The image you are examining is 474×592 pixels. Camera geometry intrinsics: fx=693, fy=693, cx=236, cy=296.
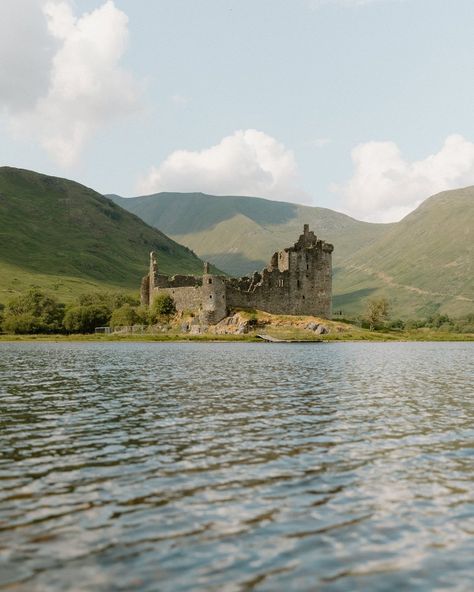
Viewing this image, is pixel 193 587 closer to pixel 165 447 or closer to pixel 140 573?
pixel 140 573

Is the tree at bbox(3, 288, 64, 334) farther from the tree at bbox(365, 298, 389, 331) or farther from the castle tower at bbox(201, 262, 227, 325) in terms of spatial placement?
the tree at bbox(365, 298, 389, 331)

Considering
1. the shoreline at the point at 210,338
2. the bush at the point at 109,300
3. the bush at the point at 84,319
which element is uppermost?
the bush at the point at 109,300

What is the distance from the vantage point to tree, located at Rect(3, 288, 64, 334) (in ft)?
391

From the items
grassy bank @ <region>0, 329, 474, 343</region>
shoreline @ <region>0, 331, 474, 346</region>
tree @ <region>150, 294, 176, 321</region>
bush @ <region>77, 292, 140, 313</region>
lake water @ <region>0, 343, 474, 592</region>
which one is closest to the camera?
lake water @ <region>0, 343, 474, 592</region>

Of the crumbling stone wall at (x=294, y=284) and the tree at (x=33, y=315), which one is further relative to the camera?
the tree at (x=33, y=315)

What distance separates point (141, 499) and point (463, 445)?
10.4 meters

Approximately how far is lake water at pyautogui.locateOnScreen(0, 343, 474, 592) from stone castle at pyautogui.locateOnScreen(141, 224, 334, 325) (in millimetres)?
77003

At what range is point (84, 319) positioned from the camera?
11962cm

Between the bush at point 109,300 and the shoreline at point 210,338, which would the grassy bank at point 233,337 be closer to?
the shoreline at point 210,338

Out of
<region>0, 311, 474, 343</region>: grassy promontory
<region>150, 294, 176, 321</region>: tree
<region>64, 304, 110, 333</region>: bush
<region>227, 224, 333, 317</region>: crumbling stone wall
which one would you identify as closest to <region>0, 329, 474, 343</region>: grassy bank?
<region>0, 311, 474, 343</region>: grassy promontory

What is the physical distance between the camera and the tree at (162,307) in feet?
372

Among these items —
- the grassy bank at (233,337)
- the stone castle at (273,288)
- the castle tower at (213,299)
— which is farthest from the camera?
the stone castle at (273,288)

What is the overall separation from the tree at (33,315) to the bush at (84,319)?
3.64m

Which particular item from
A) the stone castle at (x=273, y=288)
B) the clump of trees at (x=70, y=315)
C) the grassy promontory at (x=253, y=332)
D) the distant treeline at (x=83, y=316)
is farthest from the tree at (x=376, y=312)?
the clump of trees at (x=70, y=315)
